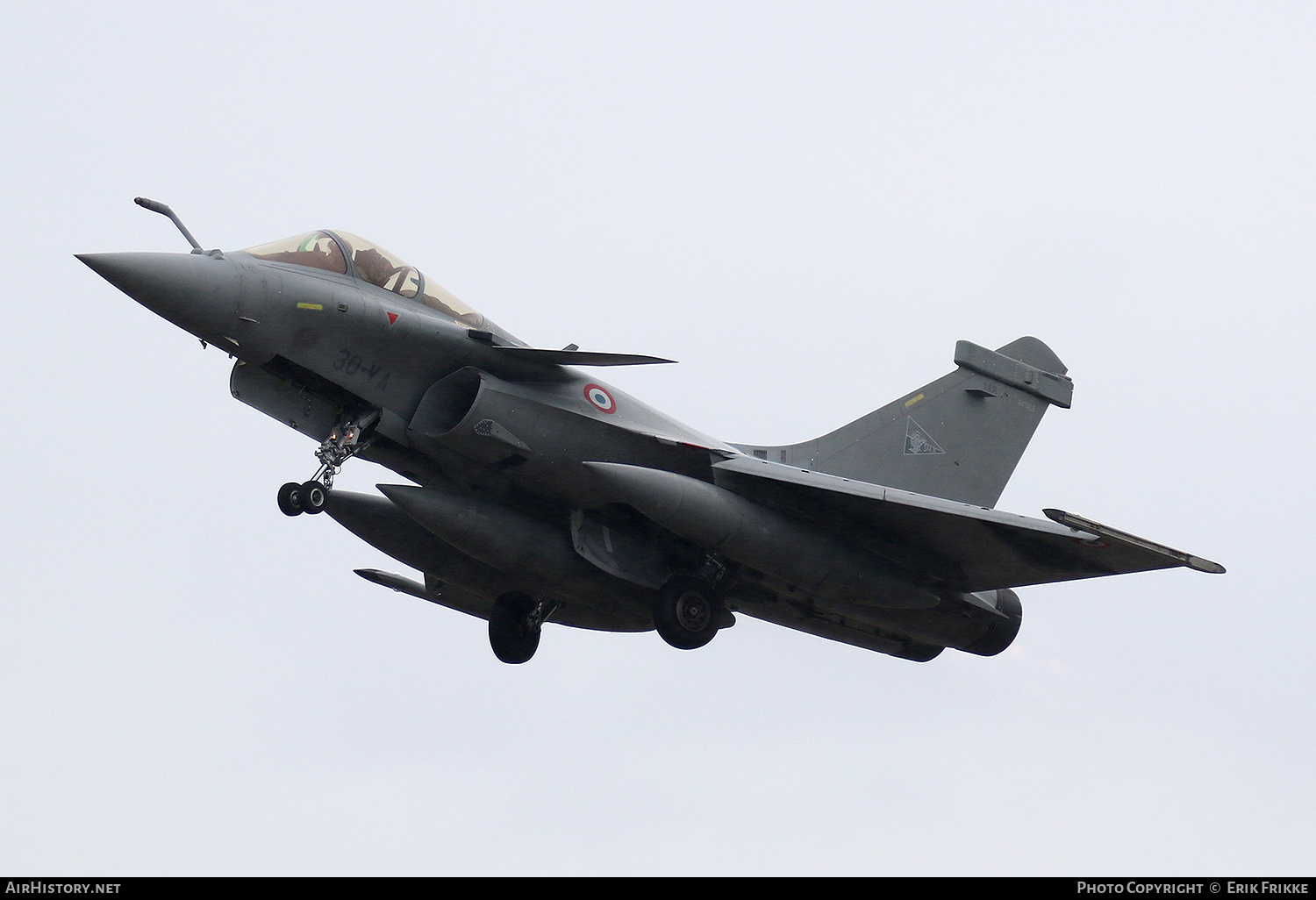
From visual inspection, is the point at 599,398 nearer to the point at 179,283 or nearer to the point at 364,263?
the point at 364,263

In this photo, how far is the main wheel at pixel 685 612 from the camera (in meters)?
14.6

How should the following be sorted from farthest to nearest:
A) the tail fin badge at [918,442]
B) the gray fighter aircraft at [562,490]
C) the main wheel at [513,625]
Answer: the tail fin badge at [918,442], the main wheel at [513,625], the gray fighter aircraft at [562,490]

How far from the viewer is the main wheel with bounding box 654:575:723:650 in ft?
48.0

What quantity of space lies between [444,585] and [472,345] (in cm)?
428

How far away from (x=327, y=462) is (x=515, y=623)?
12.8 feet

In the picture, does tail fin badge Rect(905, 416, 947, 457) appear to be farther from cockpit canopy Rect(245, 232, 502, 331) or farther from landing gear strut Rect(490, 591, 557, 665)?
cockpit canopy Rect(245, 232, 502, 331)

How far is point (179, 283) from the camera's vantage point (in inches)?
501

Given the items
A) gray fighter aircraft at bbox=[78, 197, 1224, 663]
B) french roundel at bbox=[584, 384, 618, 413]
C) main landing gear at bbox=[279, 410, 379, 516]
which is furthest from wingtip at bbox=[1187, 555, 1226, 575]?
main landing gear at bbox=[279, 410, 379, 516]

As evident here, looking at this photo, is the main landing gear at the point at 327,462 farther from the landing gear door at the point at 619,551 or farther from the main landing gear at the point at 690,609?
the main landing gear at the point at 690,609

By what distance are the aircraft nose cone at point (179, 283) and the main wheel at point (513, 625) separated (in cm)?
516

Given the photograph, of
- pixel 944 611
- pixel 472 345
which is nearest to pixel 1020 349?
pixel 944 611

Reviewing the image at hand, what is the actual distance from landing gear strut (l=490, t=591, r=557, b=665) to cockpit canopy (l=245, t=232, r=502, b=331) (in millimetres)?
3748

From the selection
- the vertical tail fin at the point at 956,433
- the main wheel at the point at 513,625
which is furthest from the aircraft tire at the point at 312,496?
the vertical tail fin at the point at 956,433

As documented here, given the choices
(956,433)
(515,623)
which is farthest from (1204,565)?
(515,623)
